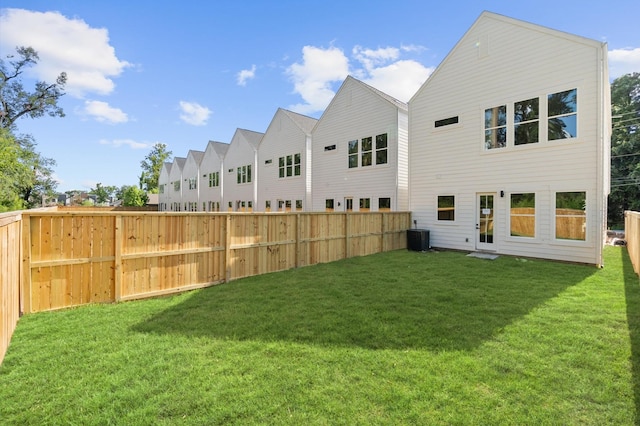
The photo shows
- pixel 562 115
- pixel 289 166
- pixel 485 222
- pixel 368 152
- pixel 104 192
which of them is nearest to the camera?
pixel 562 115

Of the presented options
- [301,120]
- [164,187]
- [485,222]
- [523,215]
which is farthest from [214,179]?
[523,215]

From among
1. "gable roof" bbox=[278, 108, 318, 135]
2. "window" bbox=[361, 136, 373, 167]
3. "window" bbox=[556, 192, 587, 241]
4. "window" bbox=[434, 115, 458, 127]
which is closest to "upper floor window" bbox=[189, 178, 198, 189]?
"gable roof" bbox=[278, 108, 318, 135]

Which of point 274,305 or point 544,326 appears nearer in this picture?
point 544,326

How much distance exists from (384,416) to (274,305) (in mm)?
3150

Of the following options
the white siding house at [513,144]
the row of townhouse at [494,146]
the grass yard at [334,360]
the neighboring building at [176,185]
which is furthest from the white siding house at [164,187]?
the grass yard at [334,360]

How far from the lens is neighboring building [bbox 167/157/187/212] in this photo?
1629 inches

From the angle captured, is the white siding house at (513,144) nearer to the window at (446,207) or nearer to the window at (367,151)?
the window at (446,207)

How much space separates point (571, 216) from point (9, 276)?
1304 cm

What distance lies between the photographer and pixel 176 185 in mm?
43188

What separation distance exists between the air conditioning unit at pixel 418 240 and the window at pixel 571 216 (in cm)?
414

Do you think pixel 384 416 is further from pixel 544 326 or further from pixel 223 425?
pixel 544 326

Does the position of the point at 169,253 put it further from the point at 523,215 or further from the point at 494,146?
the point at 494,146

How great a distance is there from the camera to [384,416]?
2.40 m

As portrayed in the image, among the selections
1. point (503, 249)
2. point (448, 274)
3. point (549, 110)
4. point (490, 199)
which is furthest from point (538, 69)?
point (448, 274)
